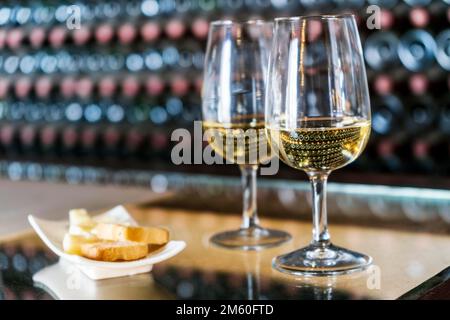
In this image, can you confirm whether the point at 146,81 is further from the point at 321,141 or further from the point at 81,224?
the point at 321,141

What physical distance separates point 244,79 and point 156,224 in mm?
274

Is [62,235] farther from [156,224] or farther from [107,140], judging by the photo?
[107,140]

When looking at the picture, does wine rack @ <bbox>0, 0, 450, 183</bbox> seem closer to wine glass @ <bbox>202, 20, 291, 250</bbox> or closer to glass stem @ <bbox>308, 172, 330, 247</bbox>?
wine glass @ <bbox>202, 20, 291, 250</bbox>

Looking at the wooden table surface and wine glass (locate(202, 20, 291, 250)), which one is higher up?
wine glass (locate(202, 20, 291, 250))

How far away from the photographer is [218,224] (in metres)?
1.30

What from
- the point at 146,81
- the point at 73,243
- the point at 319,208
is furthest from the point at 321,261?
the point at 146,81

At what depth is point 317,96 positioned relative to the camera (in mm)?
986

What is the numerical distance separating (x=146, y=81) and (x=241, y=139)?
1.46 metres

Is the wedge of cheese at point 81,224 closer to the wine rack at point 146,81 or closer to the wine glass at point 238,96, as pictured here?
the wine glass at point 238,96

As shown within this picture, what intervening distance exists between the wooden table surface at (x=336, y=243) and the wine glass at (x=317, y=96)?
0.03m

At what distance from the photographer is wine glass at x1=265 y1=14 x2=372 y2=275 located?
987 mm

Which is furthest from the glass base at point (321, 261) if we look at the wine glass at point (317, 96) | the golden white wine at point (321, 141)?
the golden white wine at point (321, 141)

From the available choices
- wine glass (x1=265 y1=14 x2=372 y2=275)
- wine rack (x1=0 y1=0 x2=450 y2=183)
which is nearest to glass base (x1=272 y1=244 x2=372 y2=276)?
wine glass (x1=265 y1=14 x2=372 y2=275)

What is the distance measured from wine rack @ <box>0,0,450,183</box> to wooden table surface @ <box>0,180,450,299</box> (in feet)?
2.52
